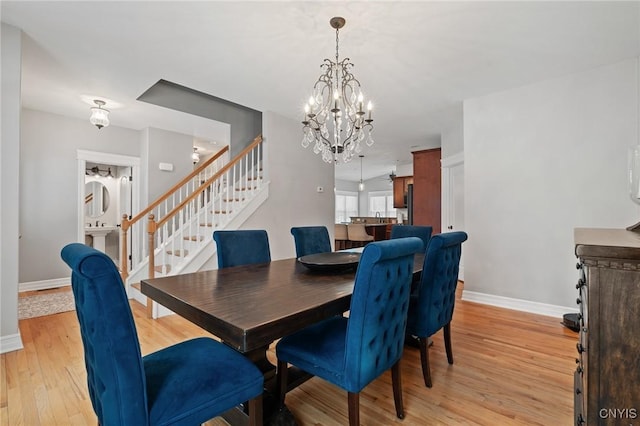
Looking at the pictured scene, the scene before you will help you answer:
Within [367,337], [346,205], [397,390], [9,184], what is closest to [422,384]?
[397,390]

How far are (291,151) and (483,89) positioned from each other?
275cm

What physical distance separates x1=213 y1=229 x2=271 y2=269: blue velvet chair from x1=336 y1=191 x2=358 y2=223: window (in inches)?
378

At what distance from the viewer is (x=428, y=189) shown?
20.0 ft

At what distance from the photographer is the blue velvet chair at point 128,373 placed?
88 centimetres

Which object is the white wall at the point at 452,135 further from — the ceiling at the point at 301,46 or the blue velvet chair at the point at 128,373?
the blue velvet chair at the point at 128,373

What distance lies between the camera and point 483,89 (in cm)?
357

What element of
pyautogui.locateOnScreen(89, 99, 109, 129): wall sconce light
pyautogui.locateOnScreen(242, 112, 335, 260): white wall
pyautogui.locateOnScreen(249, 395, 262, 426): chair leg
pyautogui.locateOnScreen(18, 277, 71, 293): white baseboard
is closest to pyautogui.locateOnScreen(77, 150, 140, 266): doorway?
pyautogui.locateOnScreen(18, 277, 71, 293): white baseboard

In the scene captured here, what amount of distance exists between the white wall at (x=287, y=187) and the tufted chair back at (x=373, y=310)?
3.10 m

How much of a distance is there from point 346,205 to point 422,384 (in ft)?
35.1

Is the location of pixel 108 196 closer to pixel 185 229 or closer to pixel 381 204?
pixel 185 229

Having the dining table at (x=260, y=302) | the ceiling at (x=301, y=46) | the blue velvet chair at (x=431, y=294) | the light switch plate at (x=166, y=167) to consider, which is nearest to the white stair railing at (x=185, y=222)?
the light switch plate at (x=166, y=167)

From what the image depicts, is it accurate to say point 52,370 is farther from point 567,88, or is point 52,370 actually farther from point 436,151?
point 436,151

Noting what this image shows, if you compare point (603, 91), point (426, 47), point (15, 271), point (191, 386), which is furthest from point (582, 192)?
point (15, 271)

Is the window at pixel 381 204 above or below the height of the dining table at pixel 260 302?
above
